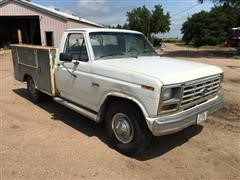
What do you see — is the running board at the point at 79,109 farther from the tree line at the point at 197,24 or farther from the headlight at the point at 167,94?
the tree line at the point at 197,24

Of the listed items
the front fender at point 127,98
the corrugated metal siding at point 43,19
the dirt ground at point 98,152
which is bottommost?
the dirt ground at point 98,152

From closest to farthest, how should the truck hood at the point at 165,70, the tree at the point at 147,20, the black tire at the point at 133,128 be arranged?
the truck hood at the point at 165,70 < the black tire at the point at 133,128 < the tree at the point at 147,20

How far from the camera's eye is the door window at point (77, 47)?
5.34 m

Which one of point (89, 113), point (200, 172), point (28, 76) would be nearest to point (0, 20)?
point (28, 76)

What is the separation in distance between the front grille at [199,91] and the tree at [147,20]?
56.6 meters

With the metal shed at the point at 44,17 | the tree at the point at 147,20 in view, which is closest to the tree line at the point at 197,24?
the tree at the point at 147,20

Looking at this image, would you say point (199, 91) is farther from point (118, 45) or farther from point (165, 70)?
point (118, 45)

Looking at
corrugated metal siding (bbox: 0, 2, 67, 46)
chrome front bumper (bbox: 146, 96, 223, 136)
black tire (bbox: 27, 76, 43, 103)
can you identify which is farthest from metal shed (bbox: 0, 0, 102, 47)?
chrome front bumper (bbox: 146, 96, 223, 136)

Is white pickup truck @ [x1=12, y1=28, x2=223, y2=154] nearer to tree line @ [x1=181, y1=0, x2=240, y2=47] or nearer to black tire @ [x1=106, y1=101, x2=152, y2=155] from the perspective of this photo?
black tire @ [x1=106, y1=101, x2=152, y2=155]

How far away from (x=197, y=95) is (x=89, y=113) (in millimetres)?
2066

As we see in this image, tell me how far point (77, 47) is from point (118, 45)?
2.83 ft

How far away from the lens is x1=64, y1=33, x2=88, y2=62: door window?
210 inches

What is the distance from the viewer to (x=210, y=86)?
4.73m

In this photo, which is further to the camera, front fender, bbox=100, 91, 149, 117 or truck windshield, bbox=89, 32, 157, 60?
truck windshield, bbox=89, 32, 157, 60
